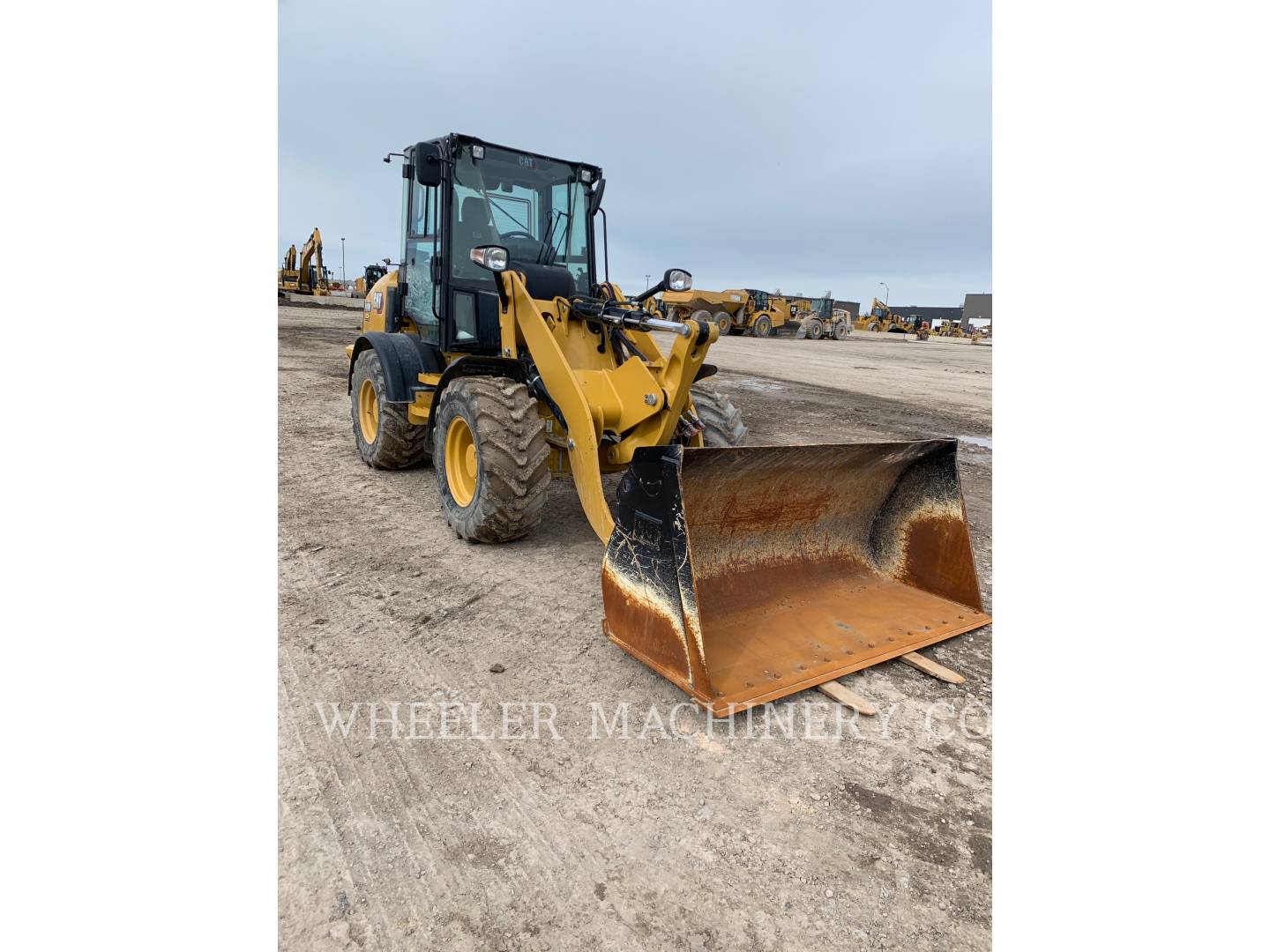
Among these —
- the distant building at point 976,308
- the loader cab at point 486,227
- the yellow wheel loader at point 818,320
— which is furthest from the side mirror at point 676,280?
the distant building at point 976,308

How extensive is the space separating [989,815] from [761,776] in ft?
2.46

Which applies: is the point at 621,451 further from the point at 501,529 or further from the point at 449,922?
the point at 449,922

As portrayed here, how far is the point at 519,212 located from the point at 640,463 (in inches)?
128

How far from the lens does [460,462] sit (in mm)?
4961

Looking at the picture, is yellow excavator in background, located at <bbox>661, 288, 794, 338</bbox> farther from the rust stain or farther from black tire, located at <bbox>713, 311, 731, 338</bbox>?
the rust stain

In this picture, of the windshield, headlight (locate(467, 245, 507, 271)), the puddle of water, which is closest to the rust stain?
headlight (locate(467, 245, 507, 271))

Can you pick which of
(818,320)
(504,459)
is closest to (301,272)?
(818,320)

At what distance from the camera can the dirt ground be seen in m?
1.96

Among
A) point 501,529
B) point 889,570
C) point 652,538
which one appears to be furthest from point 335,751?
point 889,570

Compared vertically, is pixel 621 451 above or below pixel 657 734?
above

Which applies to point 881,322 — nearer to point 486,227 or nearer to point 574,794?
point 486,227

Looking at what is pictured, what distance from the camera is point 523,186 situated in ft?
18.4

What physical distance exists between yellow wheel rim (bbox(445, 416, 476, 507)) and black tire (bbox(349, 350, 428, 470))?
1.24 m

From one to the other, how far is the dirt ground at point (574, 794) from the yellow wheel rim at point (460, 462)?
2.47ft
